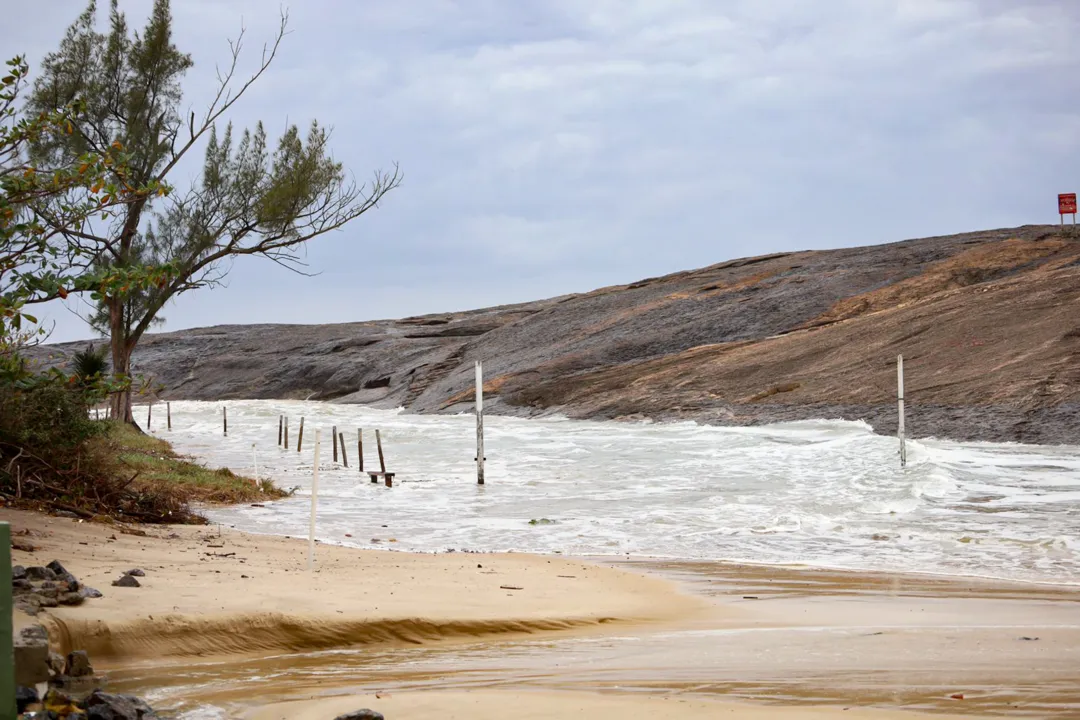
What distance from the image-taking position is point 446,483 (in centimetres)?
2375

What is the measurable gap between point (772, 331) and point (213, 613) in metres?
37.7

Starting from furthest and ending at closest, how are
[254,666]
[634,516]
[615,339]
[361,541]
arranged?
[615,339]
[634,516]
[361,541]
[254,666]

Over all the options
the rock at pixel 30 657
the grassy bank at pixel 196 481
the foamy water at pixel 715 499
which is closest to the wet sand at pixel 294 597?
the rock at pixel 30 657

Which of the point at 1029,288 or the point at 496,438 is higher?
the point at 1029,288

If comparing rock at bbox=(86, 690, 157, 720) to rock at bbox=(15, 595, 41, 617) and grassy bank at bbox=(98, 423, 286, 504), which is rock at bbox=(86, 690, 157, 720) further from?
grassy bank at bbox=(98, 423, 286, 504)

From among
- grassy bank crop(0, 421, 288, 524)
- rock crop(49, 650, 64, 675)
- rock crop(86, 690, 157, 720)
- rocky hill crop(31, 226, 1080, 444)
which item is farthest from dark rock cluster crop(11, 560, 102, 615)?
rocky hill crop(31, 226, 1080, 444)

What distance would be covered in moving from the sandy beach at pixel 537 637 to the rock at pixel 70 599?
0.22ft

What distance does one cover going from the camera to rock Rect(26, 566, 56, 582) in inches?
283

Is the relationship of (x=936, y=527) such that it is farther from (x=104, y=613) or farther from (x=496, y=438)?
(x=496, y=438)

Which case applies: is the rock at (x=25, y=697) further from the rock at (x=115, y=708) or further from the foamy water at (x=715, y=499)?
the foamy water at (x=715, y=499)

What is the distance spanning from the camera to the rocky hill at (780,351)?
29.0 m

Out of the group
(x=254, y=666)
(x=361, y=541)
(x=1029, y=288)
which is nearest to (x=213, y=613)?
(x=254, y=666)

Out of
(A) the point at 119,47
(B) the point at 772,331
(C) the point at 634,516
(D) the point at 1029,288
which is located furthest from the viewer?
(B) the point at 772,331

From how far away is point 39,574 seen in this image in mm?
7258
